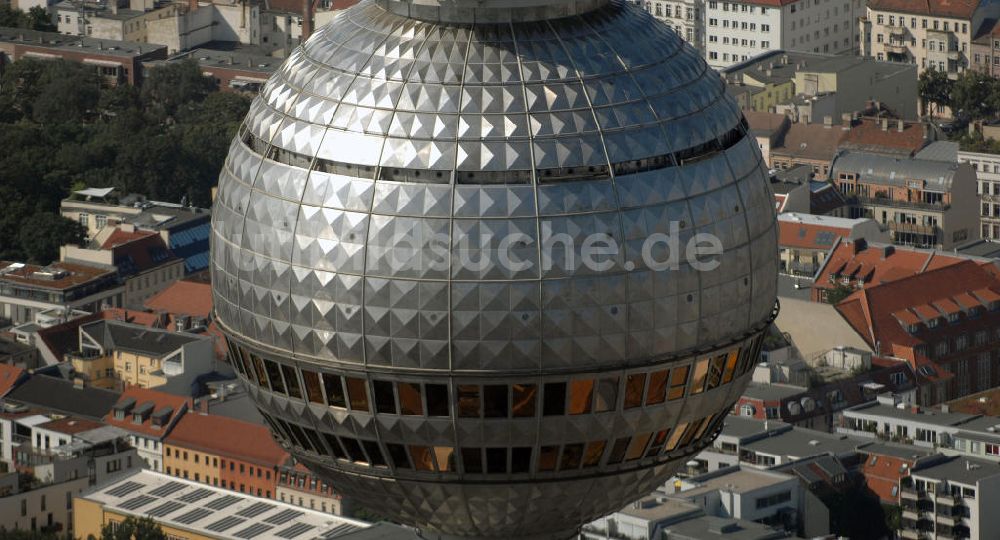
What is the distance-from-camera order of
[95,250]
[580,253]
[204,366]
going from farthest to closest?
[95,250] → [204,366] → [580,253]

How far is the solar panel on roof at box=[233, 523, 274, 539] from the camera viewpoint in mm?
130250

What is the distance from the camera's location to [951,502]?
447 feet

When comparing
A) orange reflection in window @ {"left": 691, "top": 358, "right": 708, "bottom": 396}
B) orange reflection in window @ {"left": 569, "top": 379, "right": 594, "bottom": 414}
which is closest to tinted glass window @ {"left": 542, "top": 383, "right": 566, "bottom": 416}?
orange reflection in window @ {"left": 569, "top": 379, "right": 594, "bottom": 414}

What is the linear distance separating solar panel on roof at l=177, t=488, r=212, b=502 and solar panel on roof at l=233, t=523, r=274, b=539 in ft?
16.4

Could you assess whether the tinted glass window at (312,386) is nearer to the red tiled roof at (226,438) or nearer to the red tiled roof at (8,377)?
the red tiled roof at (226,438)

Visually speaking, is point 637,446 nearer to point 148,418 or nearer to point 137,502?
point 137,502

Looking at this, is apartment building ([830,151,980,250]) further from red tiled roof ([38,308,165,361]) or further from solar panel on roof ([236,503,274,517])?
solar panel on roof ([236,503,274,517])

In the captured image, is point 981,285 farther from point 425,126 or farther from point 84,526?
point 425,126

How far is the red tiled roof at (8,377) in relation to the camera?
154125mm

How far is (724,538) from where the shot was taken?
125 metres

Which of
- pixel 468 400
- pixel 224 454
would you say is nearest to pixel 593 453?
pixel 468 400

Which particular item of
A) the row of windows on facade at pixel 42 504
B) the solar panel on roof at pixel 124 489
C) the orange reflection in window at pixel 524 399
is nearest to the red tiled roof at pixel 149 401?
the row of windows on facade at pixel 42 504

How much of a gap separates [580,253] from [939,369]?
333 ft

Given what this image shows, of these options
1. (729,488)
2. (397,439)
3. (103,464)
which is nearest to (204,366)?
(103,464)
